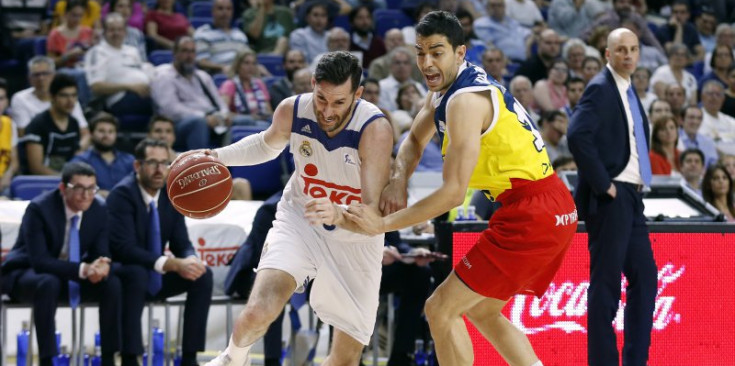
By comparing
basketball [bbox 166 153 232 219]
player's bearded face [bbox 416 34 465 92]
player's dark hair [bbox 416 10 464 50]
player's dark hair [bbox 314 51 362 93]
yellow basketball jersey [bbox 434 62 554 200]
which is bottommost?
basketball [bbox 166 153 232 219]

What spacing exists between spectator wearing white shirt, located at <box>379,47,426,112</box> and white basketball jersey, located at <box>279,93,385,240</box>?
227 inches

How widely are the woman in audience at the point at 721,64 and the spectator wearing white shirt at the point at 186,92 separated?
6241 mm

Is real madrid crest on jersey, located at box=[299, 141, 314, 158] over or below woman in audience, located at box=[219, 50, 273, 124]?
over

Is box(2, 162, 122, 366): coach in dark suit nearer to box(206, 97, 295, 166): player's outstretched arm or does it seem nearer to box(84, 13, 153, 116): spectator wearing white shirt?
box(206, 97, 295, 166): player's outstretched arm

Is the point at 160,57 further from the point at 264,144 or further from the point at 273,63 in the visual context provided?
the point at 264,144

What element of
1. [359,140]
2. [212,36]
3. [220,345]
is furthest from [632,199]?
[212,36]

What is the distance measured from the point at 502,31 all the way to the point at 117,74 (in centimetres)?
513

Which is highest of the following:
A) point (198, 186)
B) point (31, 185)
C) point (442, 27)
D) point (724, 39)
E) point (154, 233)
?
point (442, 27)

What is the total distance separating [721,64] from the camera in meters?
13.4

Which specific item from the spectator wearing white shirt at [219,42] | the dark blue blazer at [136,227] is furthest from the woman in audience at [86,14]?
the dark blue blazer at [136,227]

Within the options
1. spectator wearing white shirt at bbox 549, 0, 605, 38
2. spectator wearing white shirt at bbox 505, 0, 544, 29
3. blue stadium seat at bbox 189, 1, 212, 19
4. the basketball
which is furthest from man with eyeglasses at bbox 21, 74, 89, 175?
spectator wearing white shirt at bbox 549, 0, 605, 38

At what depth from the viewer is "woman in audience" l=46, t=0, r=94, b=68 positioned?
11.0 metres

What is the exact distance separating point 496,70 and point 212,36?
10.2 ft

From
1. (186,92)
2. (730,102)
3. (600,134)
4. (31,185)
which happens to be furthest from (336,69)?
(730,102)
